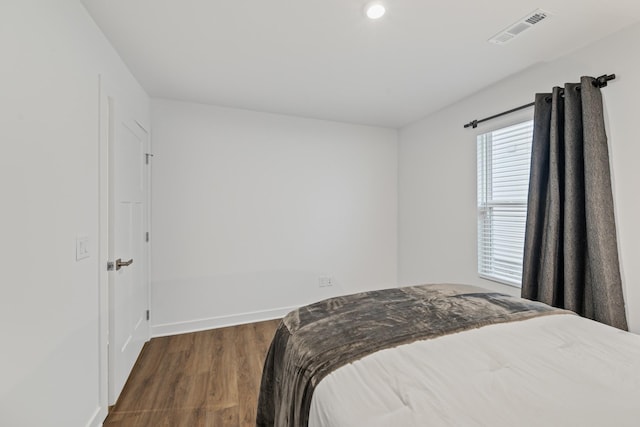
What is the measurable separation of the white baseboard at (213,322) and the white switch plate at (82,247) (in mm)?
1689

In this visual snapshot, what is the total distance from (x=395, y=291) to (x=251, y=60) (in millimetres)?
1973

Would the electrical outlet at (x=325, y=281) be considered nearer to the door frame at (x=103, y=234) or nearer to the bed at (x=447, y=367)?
the bed at (x=447, y=367)

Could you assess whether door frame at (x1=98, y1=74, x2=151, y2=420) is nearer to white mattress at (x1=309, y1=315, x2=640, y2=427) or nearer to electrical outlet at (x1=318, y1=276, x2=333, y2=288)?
white mattress at (x1=309, y1=315, x2=640, y2=427)

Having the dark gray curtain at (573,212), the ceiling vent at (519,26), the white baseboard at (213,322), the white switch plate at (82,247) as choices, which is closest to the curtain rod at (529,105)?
the dark gray curtain at (573,212)

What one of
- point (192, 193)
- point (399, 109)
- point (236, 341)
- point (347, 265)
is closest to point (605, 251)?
point (399, 109)

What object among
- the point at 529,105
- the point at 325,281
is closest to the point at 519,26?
the point at 529,105

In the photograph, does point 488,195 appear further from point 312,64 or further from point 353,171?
point 312,64

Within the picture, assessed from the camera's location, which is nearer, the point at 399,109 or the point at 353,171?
the point at 399,109

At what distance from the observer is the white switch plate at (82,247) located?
1.46 m

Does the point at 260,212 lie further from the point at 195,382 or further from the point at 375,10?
the point at 375,10

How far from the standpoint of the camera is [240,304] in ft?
10.5

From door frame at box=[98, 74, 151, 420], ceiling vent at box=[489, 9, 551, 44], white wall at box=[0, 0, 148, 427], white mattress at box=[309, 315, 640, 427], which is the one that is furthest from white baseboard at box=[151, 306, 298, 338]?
ceiling vent at box=[489, 9, 551, 44]

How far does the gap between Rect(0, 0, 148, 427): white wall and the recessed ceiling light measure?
59.5 inches

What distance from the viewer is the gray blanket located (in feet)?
3.53
